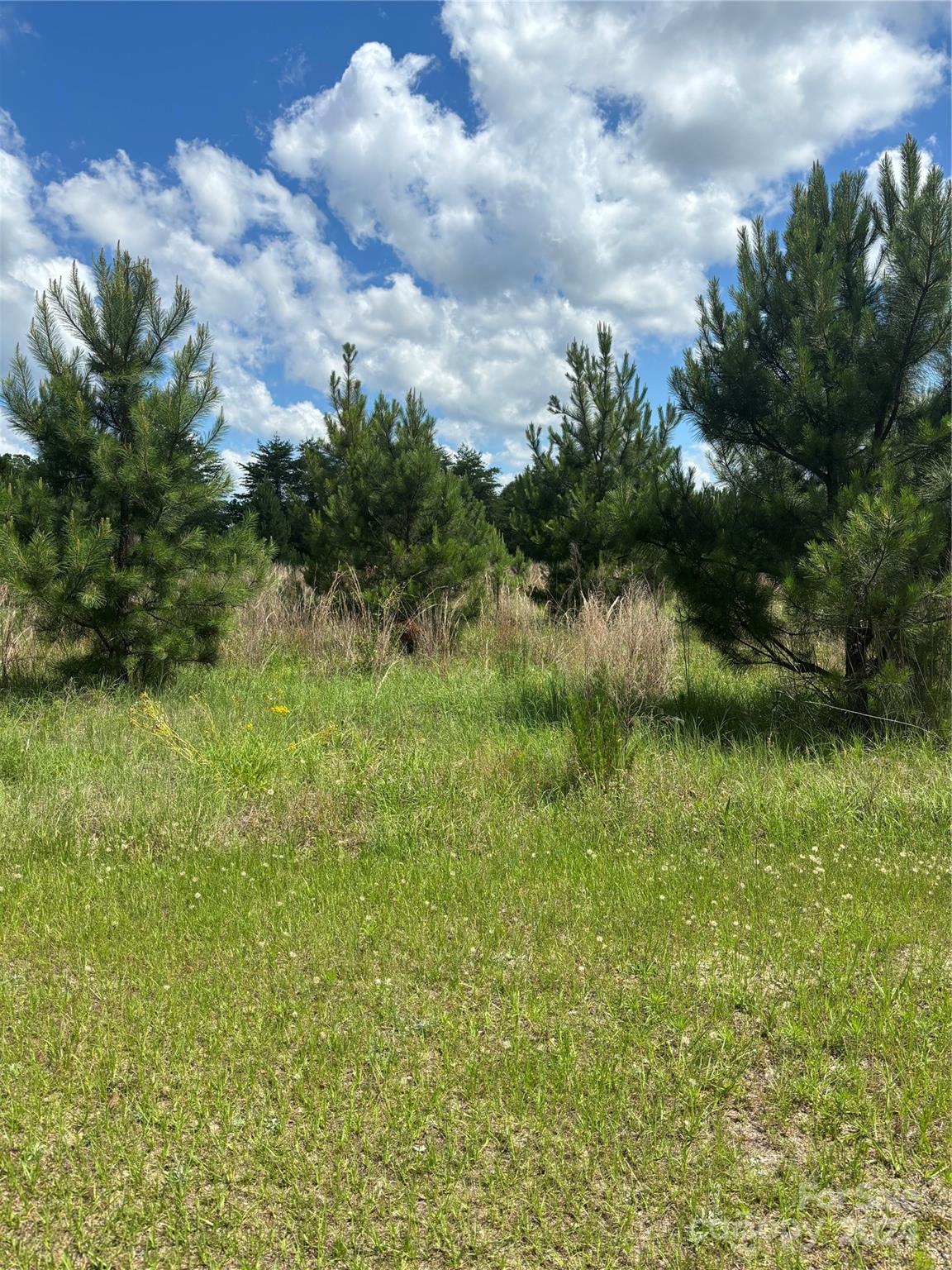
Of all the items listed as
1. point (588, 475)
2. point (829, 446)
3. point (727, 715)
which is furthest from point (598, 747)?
point (588, 475)

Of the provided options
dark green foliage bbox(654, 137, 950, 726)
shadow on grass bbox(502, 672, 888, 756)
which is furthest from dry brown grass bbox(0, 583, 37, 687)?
dark green foliage bbox(654, 137, 950, 726)

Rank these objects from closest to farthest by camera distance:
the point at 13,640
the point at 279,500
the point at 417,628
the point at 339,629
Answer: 1. the point at 13,640
2. the point at 339,629
3. the point at 417,628
4. the point at 279,500

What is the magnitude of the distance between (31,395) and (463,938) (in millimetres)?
6635

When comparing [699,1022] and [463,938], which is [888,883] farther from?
[463,938]

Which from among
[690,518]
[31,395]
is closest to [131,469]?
[31,395]

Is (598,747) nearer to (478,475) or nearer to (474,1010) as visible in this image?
(474,1010)

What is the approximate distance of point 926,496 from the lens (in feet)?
16.7

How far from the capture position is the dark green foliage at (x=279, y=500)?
15.1 meters

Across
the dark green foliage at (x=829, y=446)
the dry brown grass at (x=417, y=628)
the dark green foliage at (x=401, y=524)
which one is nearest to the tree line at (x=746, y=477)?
the dark green foliage at (x=829, y=446)

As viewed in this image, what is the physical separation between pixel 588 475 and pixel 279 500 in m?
10.0

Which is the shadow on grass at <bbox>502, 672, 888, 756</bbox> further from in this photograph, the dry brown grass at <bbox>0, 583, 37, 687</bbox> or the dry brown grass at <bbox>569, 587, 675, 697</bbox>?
the dry brown grass at <bbox>0, 583, 37, 687</bbox>

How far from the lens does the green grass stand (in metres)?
1.79

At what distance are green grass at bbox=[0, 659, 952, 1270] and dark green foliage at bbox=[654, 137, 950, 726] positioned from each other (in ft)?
3.80

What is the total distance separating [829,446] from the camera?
549 cm
